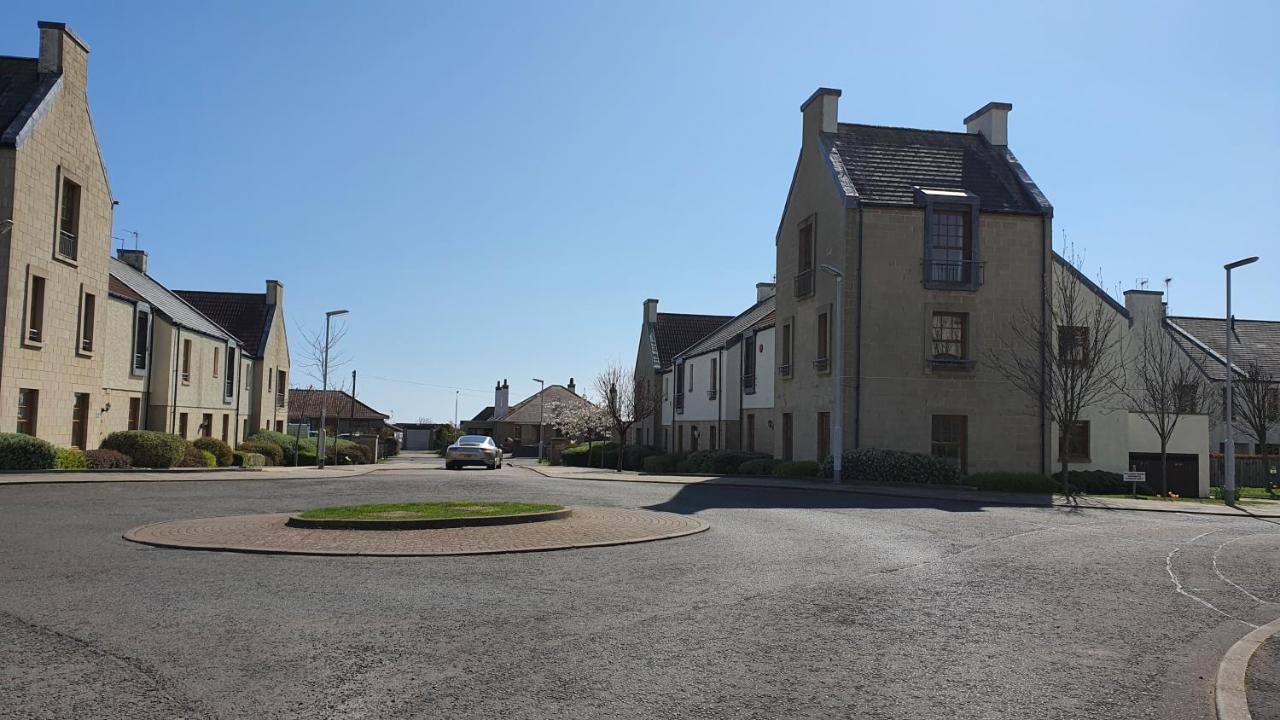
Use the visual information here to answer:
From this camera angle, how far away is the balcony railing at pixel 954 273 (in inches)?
1128

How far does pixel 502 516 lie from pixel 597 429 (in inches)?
1899

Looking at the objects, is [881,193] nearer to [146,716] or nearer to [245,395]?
[146,716]

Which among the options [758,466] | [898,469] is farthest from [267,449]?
[898,469]

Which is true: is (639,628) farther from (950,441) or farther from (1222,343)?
(1222,343)

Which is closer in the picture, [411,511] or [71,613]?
[71,613]

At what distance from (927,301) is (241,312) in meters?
36.3

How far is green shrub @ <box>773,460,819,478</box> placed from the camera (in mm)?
28719

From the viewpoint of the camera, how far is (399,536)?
12680 millimetres

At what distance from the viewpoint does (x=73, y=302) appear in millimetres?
28000

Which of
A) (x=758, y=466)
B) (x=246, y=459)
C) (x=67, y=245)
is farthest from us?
(x=246, y=459)

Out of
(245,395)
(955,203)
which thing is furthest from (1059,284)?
(245,395)

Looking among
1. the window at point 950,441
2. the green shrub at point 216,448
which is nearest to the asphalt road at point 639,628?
the window at point 950,441

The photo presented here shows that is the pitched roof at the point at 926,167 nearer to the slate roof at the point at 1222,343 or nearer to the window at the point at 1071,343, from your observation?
the window at the point at 1071,343

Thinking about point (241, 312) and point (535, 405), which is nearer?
point (241, 312)
